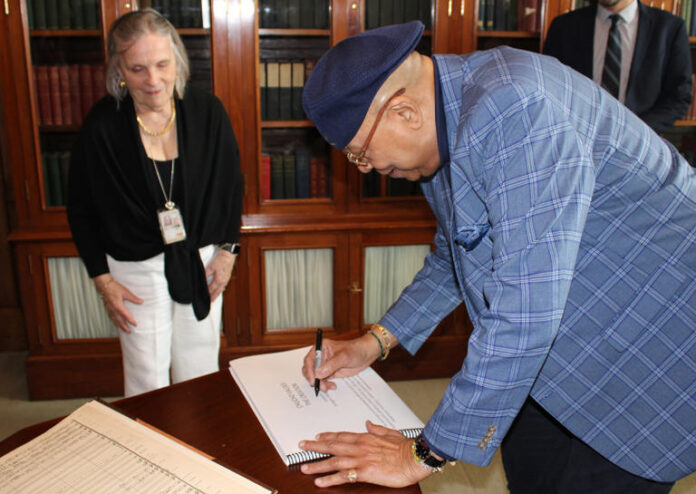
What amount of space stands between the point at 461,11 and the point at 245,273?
160 centimetres

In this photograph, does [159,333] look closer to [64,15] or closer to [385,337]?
[385,337]

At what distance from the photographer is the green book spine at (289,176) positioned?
2.80 meters

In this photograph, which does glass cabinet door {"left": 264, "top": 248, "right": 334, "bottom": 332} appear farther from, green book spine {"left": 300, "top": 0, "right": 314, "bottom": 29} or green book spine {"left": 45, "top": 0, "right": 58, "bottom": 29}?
green book spine {"left": 45, "top": 0, "right": 58, "bottom": 29}

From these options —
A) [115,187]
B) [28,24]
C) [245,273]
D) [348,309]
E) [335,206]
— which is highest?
[28,24]

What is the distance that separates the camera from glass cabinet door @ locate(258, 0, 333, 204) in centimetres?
264

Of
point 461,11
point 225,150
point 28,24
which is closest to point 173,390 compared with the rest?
point 225,150

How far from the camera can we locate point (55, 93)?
258 centimetres

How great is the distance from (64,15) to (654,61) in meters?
2.59

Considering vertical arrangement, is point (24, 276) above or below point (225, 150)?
below

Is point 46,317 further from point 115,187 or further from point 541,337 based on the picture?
point 541,337

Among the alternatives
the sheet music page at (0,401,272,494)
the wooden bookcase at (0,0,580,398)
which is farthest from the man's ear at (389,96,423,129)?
the wooden bookcase at (0,0,580,398)

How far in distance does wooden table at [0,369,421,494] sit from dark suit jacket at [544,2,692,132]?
2.20m

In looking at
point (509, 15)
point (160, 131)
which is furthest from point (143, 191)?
point (509, 15)

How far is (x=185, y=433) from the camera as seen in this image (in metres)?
1.04
